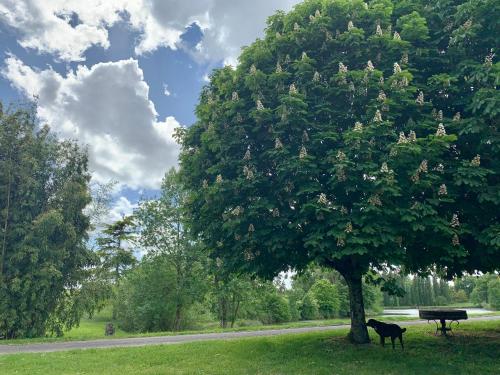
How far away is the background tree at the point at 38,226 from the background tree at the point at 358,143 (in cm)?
1676

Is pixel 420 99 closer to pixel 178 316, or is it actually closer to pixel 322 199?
pixel 322 199

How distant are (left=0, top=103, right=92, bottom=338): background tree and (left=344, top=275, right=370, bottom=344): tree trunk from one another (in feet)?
65.0

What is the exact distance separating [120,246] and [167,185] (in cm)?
2183

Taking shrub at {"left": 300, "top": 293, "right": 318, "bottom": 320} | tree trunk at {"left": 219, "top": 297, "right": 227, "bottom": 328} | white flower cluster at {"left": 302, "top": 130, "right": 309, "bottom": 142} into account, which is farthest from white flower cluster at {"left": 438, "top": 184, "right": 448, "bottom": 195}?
shrub at {"left": 300, "top": 293, "right": 318, "bottom": 320}

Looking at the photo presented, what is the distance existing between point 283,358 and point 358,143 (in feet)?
25.1

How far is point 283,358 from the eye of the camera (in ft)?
42.9

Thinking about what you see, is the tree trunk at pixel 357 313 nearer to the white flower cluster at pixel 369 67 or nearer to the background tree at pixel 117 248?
the white flower cluster at pixel 369 67

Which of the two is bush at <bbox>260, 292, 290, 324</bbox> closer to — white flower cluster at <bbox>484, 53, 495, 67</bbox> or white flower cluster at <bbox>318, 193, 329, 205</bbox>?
white flower cluster at <bbox>318, 193, 329, 205</bbox>

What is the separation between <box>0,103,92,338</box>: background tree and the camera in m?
25.1

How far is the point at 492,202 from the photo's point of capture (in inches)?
446

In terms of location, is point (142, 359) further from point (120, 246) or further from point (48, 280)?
point (120, 246)

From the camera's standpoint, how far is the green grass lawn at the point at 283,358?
37.8 feet

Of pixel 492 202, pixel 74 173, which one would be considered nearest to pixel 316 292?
pixel 74 173

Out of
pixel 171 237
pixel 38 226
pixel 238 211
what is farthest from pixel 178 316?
pixel 238 211
